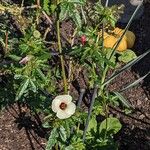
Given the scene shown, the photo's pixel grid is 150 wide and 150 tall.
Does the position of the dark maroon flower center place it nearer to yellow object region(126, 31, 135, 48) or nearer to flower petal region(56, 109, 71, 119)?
flower petal region(56, 109, 71, 119)

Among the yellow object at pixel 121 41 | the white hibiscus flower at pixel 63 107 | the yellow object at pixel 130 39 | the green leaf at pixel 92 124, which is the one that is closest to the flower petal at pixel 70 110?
the white hibiscus flower at pixel 63 107

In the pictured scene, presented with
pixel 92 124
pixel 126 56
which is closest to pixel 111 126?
pixel 92 124

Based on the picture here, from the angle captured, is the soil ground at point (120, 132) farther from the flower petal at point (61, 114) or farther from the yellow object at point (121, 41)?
the flower petal at point (61, 114)

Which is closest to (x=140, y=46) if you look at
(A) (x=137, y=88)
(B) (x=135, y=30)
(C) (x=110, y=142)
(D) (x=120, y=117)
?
(B) (x=135, y=30)

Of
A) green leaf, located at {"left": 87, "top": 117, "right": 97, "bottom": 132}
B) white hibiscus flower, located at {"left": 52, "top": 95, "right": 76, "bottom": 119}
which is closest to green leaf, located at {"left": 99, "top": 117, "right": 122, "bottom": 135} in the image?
green leaf, located at {"left": 87, "top": 117, "right": 97, "bottom": 132}

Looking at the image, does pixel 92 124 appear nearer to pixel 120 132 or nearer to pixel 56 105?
pixel 120 132

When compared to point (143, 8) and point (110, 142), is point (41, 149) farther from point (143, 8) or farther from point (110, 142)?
point (143, 8)
